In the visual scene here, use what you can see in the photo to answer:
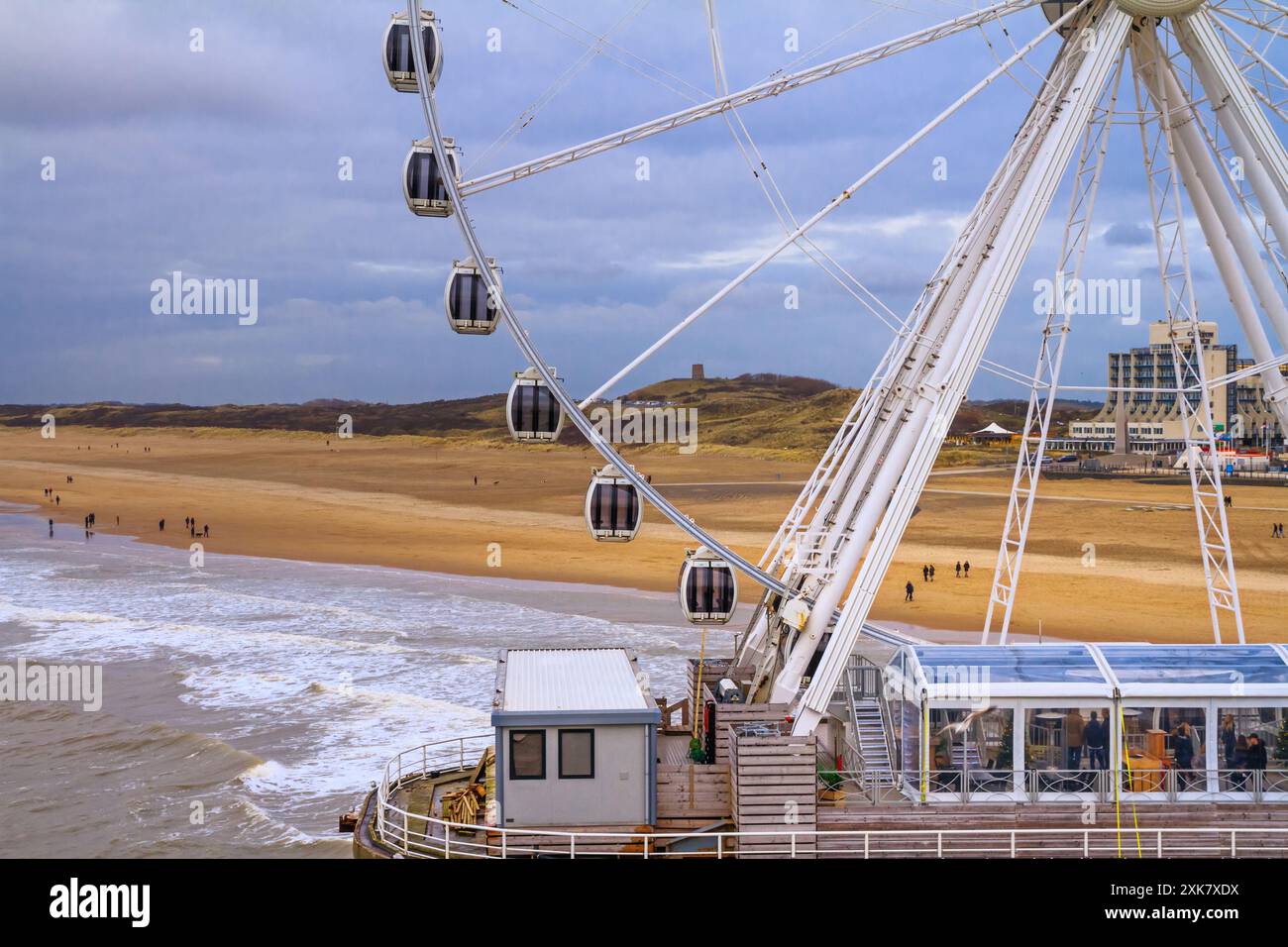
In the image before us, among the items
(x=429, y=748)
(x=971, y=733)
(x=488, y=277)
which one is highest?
(x=488, y=277)

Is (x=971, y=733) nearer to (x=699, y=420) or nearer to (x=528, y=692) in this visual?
(x=528, y=692)

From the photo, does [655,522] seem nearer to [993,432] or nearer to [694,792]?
[993,432]

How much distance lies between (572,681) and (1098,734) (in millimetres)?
7793

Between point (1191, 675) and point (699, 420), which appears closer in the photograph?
point (1191, 675)

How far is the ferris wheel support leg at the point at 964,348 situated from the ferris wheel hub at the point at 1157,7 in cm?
35

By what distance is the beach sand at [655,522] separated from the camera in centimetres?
5256

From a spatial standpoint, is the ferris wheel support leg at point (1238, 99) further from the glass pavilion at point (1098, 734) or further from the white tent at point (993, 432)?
the white tent at point (993, 432)

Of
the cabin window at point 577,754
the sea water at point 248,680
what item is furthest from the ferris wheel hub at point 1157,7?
the sea water at point 248,680

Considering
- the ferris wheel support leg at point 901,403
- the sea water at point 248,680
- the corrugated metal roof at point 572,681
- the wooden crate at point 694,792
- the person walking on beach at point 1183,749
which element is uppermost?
the ferris wheel support leg at point 901,403

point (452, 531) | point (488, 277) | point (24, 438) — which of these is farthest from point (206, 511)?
point (24, 438)

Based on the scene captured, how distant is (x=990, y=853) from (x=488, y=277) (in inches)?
442
